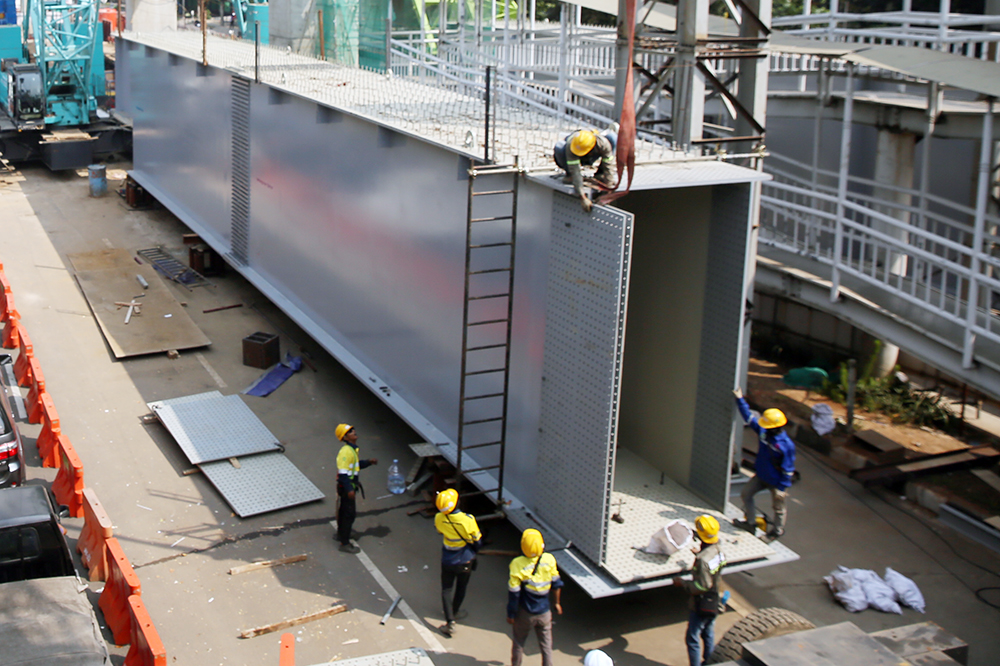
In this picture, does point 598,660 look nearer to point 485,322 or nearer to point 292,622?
point 292,622

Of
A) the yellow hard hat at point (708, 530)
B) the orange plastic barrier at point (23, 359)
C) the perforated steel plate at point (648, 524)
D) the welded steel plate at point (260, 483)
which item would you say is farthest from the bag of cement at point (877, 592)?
the orange plastic barrier at point (23, 359)

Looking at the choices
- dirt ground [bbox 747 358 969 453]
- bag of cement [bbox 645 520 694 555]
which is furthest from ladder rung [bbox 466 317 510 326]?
dirt ground [bbox 747 358 969 453]

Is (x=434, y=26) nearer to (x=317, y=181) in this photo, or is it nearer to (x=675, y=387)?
(x=317, y=181)

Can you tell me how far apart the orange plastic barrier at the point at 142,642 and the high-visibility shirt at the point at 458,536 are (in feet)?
7.50

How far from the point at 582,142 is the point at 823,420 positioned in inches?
248

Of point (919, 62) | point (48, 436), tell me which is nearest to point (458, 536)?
point (48, 436)

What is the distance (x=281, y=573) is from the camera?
9.26 metres

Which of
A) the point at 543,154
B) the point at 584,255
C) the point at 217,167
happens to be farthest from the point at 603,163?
the point at 217,167

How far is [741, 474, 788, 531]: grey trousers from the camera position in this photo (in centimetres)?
920

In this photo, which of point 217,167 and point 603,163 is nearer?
point 603,163

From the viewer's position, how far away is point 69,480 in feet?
32.8

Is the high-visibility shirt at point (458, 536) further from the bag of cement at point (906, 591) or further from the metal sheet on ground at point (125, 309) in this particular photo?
the metal sheet on ground at point (125, 309)

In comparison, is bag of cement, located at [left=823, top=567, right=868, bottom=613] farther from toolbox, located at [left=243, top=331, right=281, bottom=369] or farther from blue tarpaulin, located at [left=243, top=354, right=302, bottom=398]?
toolbox, located at [left=243, top=331, right=281, bottom=369]

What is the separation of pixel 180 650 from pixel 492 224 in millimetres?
4444
